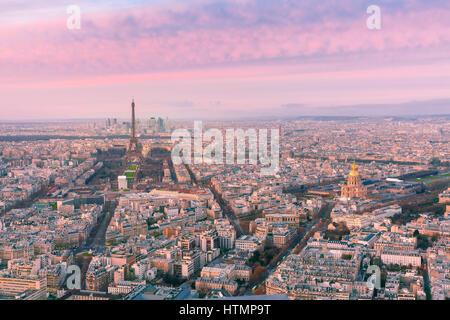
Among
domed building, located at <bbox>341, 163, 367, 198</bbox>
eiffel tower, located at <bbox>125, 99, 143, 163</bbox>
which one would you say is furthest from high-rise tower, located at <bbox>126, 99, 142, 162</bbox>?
domed building, located at <bbox>341, 163, 367, 198</bbox>

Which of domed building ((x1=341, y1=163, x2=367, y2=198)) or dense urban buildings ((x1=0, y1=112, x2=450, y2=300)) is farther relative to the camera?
domed building ((x1=341, y1=163, x2=367, y2=198))

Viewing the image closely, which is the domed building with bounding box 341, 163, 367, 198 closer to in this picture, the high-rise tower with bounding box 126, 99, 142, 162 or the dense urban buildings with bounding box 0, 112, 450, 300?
the dense urban buildings with bounding box 0, 112, 450, 300

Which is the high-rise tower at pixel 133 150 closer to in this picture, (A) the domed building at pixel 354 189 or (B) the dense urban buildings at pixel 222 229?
(B) the dense urban buildings at pixel 222 229

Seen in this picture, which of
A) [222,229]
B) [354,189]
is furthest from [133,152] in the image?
[222,229]

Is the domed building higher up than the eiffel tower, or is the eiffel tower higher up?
the eiffel tower

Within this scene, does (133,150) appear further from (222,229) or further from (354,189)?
(222,229)

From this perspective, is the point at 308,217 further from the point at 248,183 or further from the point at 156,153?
the point at 156,153

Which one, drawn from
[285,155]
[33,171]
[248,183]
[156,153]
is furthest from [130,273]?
[156,153]

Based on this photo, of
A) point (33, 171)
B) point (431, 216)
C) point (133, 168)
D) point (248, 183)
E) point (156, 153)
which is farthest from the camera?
point (156, 153)
